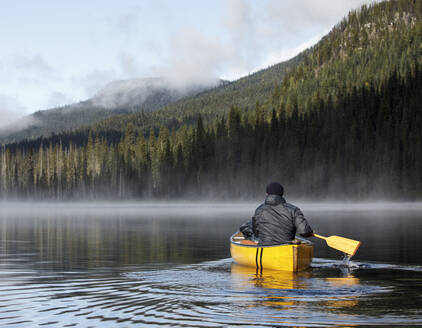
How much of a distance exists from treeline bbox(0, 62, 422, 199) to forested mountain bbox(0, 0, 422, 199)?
0.68 feet

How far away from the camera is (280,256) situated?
57.1ft

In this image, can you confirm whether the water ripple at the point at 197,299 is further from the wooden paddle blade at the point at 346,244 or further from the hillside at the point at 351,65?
the hillside at the point at 351,65

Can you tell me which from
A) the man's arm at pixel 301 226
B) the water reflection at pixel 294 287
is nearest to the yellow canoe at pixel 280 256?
the water reflection at pixel 294 287

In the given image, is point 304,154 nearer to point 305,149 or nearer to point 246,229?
point 305,149

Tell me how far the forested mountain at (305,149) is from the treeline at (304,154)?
21cm

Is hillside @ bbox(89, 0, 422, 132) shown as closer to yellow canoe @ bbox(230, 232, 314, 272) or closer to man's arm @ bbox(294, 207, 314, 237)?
→ yellow canoe @ bbox(230, 232, 314, 272)

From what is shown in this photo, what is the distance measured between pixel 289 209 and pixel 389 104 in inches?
4450

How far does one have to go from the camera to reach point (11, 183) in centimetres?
19050

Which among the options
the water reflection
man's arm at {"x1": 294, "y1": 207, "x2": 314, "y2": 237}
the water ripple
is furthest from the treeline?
the water ripple

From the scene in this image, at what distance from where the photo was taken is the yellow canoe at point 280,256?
17.2 metres

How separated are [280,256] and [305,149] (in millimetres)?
106421

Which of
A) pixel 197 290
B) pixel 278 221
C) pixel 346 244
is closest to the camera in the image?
pixel 197 290

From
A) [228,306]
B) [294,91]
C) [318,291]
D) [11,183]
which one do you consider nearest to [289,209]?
[318,291]

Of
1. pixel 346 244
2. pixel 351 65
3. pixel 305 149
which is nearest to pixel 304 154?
pixel 305 149
